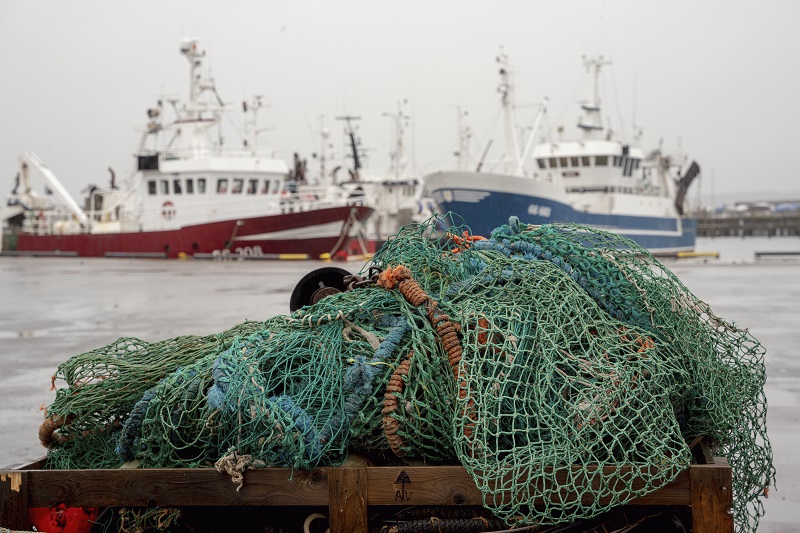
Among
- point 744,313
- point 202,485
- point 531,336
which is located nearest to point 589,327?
point 531,336

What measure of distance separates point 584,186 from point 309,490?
121ft

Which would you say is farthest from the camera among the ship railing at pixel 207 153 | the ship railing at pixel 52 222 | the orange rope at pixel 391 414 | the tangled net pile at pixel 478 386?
the ship railing at pixel 52 222

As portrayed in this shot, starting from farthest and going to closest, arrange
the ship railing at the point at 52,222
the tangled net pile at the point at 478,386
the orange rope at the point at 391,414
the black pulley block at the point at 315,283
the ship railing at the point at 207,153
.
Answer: the ship railing at the point at 52,222, the ship railing at the point at 207,153, the black pulley block at the point at 315,283, the orange rope at the point at 391,414, the tangled net pile at the point at 478,386

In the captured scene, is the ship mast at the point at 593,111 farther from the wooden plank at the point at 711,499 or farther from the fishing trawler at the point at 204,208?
the wooden plank at the point at 711,499

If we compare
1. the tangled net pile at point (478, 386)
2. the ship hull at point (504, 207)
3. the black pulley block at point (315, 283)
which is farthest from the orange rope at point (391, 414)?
the ship hull at point (504, 207)

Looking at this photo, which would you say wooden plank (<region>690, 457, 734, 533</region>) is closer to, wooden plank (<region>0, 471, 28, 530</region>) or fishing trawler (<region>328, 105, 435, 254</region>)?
wooden plank (<region>0, 471, 28, 530</region>)

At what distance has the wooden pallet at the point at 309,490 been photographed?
2.63 meters

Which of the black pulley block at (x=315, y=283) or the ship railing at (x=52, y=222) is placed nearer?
the black pulley block at (x=315, y=283)

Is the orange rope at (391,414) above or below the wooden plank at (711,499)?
above

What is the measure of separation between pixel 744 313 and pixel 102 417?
980cm

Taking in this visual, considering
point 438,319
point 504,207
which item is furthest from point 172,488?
point 504,207

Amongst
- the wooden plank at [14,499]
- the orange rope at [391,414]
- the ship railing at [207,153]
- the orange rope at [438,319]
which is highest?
the ship railing at [207,153]

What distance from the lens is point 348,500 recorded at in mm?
2678

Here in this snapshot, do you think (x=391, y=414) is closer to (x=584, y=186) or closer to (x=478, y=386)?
(x=478, y=386)
